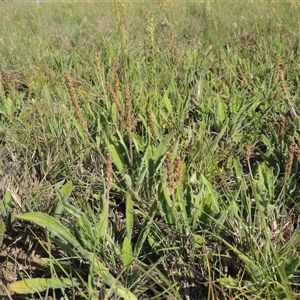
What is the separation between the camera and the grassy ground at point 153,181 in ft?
3.18

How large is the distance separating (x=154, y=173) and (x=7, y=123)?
0.93 metres

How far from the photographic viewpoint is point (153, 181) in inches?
52.2

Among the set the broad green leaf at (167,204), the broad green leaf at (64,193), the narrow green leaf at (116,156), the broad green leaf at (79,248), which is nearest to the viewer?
the broad green leaf at (79,248)

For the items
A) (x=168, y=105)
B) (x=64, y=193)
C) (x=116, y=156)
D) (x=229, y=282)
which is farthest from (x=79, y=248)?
(x=168, y=105)

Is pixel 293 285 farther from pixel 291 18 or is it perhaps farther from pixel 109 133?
pixel 291 18

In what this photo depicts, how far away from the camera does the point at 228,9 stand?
389cm

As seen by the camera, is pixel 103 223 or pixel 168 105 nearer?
pixel 103 223

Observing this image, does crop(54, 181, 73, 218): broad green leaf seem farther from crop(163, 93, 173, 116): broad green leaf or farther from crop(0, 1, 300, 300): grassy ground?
crop(163, 93, 173, 116): broad green leaf

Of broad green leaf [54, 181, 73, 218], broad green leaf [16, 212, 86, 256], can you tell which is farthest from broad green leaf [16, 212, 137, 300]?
broad green leaf [54, 181, 73, 218]

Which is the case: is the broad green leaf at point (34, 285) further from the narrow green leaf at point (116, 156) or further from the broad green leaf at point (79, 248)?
the narrow green leaf at point (116, 156)

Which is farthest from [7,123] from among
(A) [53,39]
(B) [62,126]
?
(A) [53,39]

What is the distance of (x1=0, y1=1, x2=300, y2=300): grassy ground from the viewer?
0.97 metres

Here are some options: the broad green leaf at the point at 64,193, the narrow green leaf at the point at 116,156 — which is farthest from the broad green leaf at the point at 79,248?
the narrow green leaf at the point at 116,156

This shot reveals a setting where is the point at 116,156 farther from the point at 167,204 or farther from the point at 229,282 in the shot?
the point at 229,282
